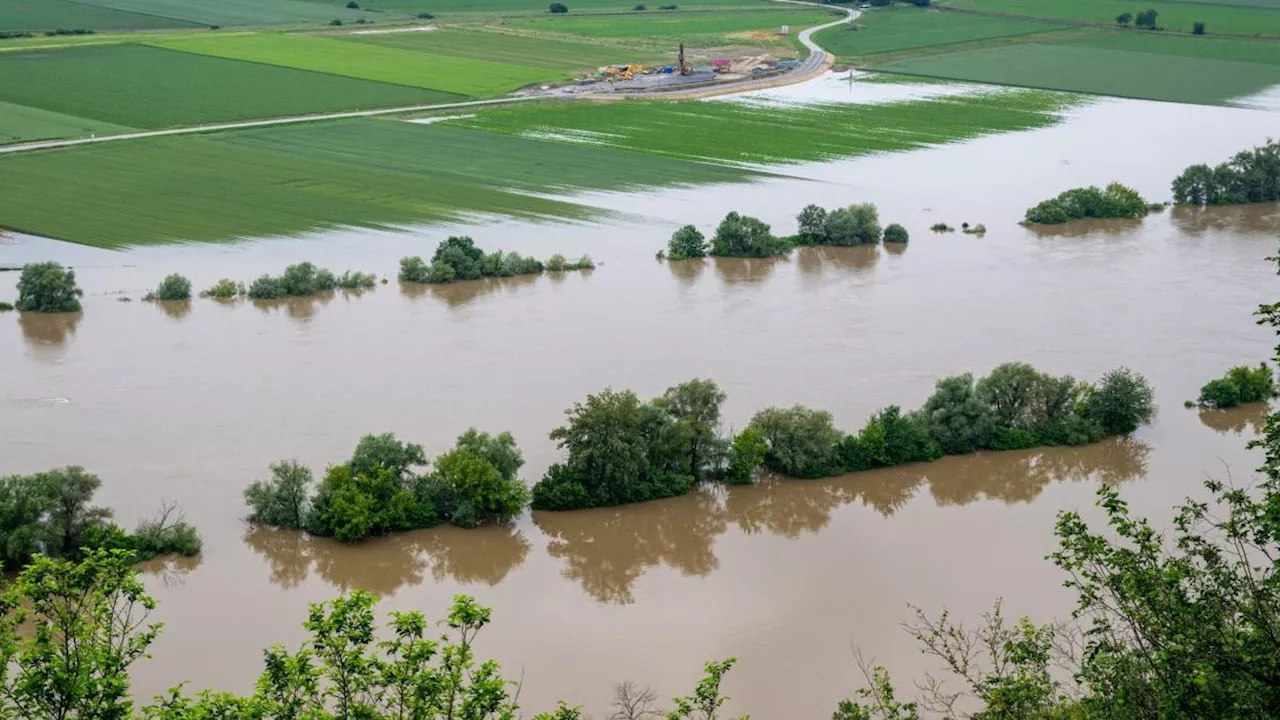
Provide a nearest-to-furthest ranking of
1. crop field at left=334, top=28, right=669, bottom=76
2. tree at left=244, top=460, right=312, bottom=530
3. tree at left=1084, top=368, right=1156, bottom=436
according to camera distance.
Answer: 1. tree at left=244, top=460, right=312, bottom=530
2. tree at left=1084, top=368, right=1156, bottom=436
3. crop field at left=334, top=28, right=669, bottom=76

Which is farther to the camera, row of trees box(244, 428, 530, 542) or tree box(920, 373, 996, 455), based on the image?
tree box(920, 373, 996, 455)

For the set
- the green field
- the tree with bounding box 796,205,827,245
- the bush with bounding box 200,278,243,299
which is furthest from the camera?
the green field

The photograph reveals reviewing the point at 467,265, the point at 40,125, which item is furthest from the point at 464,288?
the point at 40,125

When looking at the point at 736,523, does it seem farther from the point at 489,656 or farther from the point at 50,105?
the point at 50,105

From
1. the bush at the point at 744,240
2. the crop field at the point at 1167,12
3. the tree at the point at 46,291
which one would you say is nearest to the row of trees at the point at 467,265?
the bush at the point at 744,240

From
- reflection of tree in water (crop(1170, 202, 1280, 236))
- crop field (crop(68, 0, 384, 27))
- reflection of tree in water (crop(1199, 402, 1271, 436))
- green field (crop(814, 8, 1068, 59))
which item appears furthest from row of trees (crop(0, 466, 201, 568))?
crop field (crop(68, 0, 384, 27))

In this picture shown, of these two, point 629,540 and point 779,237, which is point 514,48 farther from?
point 629,540

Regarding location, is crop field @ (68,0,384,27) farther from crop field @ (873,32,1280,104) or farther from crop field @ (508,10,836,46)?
crop field @ (873,32,1280,104)

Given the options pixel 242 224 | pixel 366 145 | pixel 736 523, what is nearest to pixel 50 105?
pixel 366 145
